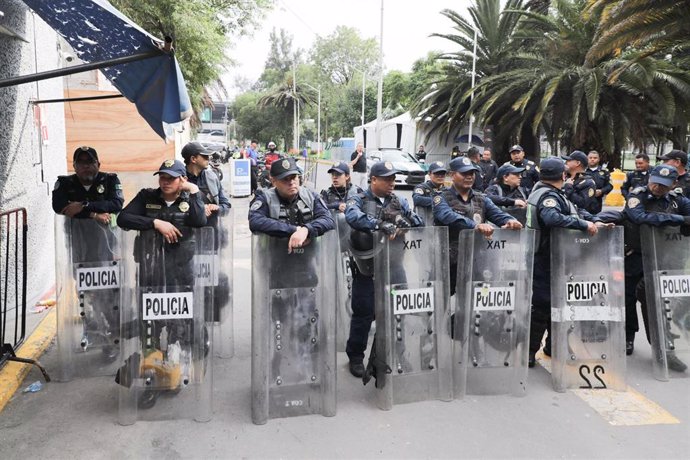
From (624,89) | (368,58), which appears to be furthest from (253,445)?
(368,58)

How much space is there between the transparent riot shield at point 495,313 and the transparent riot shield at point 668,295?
4.00 ft

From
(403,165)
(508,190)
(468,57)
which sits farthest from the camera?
(468,57)

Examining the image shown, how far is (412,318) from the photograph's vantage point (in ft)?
13.4

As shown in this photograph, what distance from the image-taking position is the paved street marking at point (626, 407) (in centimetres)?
389

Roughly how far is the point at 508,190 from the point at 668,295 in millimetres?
2847

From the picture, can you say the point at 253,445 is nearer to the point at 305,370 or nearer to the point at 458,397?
the point at 305,370

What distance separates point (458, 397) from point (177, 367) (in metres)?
2.16

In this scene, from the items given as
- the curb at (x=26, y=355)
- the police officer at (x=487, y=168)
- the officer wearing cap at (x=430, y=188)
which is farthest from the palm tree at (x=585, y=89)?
the curb at (x=26, y=355)

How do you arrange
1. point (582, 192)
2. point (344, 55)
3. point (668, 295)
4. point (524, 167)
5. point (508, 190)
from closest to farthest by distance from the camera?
1. point (668, 295)
2. point (508, 190)
3. point (582, 192)
4. point (524, 167)
5. point (344, 55)

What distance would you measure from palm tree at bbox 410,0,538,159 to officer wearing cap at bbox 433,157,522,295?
19.9 m

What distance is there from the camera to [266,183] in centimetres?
2036

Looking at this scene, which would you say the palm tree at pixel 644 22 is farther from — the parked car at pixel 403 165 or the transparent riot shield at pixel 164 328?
the transparent riot shield at pixel 164 328

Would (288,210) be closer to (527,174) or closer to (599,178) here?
(527,174)

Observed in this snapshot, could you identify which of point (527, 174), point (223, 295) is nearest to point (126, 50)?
point (223, 295)
